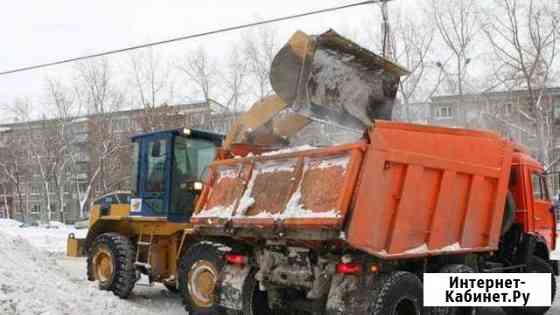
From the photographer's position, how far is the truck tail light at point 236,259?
7447 millimetres

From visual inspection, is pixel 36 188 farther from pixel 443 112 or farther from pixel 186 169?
pixel 186 169

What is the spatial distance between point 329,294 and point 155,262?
4.51 meters

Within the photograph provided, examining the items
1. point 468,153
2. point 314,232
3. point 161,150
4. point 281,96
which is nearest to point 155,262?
point 161,150

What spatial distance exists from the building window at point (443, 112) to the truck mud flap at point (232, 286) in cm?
2565

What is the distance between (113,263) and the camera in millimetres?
10109

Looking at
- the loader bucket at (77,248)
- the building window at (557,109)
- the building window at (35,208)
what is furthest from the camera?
the building window at (35,208)

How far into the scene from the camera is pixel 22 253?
380 inches

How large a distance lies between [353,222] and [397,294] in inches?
39.3

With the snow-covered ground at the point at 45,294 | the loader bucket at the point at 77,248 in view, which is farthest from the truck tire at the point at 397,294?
the loader bucket at the point at 77,248

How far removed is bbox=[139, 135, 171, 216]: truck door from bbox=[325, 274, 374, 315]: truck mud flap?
4.47 meters

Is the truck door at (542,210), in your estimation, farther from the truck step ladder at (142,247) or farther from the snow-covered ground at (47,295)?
the truck step ladder at (142,247)

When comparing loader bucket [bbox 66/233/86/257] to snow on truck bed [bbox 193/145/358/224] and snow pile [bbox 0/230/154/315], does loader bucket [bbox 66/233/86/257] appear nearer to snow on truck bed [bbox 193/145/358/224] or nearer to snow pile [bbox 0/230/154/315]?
snow pile [bbox 0/230/154/315]

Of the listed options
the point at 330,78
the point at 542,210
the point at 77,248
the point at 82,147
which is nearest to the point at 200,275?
the point at 330,78

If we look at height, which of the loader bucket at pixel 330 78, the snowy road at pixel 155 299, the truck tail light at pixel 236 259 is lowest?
the snowy road at pixel 155 299
